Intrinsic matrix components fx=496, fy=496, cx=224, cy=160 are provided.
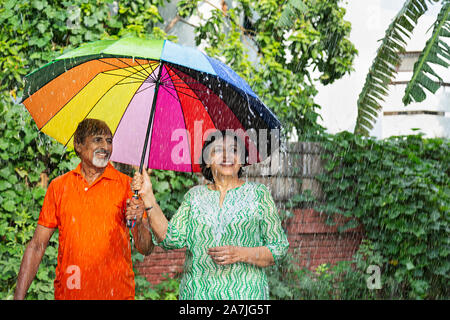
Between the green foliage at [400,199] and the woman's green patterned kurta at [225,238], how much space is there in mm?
3959

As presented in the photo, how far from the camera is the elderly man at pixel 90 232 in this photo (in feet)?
9.00

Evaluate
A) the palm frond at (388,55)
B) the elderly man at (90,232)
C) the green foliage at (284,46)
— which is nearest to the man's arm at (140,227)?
the elderly man at (90,232)

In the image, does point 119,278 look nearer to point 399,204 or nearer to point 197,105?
point 197,105

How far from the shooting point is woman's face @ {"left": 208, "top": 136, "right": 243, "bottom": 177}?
2727 millimetres

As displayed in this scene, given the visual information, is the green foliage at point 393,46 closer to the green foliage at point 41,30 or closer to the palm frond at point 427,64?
the palm frond at point 427,64

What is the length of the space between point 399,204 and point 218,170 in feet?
13.5

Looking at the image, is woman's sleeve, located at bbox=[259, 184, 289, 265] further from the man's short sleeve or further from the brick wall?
the brick wall

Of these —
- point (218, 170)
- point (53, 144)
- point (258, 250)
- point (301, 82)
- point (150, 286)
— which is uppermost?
point (301, 82)

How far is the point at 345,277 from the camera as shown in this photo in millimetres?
6535

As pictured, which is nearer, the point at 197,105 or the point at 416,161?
the point at 197,105

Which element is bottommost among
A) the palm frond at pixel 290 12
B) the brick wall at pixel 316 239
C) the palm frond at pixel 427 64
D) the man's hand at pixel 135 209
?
the brick wall at pixel 316 239

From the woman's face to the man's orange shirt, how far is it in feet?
1.93

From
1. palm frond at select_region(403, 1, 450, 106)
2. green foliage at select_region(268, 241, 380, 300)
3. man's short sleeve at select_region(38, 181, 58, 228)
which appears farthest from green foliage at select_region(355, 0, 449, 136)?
man's short sleeve at select_region(38, 181, 58, 228)

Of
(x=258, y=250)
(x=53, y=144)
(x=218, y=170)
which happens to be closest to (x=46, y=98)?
(x=218, y=170)
